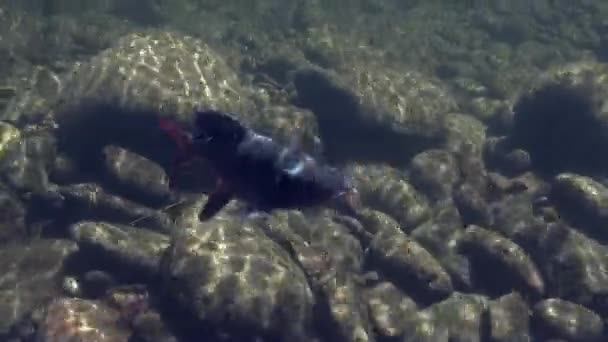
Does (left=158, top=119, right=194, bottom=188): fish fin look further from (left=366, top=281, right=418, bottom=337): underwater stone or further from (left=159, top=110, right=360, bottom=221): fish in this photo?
(left=366, top=281, right=418, bottom=337): underwater stone

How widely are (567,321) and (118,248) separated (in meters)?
6.71

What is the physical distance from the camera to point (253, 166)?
3.95 m

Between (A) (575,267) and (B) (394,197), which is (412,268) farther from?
(A) (575,267)

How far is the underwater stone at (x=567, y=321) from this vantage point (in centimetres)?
841

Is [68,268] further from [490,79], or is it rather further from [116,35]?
[490,79]

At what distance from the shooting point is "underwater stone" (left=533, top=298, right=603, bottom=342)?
8414 mm

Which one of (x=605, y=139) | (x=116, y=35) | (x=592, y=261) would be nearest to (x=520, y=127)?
(x=605, y=139)

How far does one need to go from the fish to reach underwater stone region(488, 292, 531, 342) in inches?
210

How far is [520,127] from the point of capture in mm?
12859

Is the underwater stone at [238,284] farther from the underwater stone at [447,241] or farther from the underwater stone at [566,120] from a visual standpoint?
the underwater stone at [566,120]

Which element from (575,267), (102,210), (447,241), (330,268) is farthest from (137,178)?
(575,267)

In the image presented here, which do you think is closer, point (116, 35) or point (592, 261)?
point (592, 261)

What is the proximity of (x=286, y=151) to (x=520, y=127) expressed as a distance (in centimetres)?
1039

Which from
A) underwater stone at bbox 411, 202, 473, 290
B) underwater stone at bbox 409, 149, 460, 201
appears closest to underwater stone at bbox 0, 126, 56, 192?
underwater stone at bbox 411, 202, 473, 290
